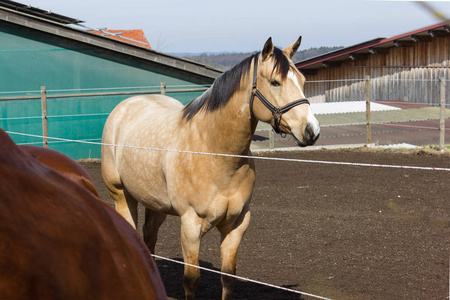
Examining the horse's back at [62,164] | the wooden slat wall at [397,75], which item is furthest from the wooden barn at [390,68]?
the horse's back at [62,164]

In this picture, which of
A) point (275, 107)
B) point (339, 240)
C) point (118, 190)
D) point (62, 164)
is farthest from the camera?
point (339, 240)

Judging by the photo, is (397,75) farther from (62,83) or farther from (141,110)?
(141,110)

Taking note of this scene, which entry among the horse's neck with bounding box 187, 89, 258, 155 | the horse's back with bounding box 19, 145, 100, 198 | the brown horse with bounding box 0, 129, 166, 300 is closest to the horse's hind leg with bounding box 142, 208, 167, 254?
the horse's neck with bounding box 187, 89, 258, 155

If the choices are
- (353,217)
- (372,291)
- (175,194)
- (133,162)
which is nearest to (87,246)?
(175,194)

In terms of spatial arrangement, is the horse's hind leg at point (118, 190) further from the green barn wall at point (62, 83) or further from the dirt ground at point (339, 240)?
the green barn wall at point (62, 83)

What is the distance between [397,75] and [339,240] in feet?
46.6

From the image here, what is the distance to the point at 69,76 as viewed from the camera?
42.1 ft

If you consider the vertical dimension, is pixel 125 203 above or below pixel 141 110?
below

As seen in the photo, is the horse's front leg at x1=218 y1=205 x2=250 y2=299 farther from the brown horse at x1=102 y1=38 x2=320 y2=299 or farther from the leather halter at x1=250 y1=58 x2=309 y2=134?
the leather halter at x1=250 y1=58 x2=309 y2=134

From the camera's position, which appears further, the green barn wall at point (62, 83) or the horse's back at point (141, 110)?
the green barn wall at point (62, 83)

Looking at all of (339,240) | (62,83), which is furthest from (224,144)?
(62,83)

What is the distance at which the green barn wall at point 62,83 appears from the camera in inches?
469

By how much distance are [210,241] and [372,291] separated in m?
2.12

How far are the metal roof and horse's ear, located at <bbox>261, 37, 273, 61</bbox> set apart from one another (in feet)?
44.8
